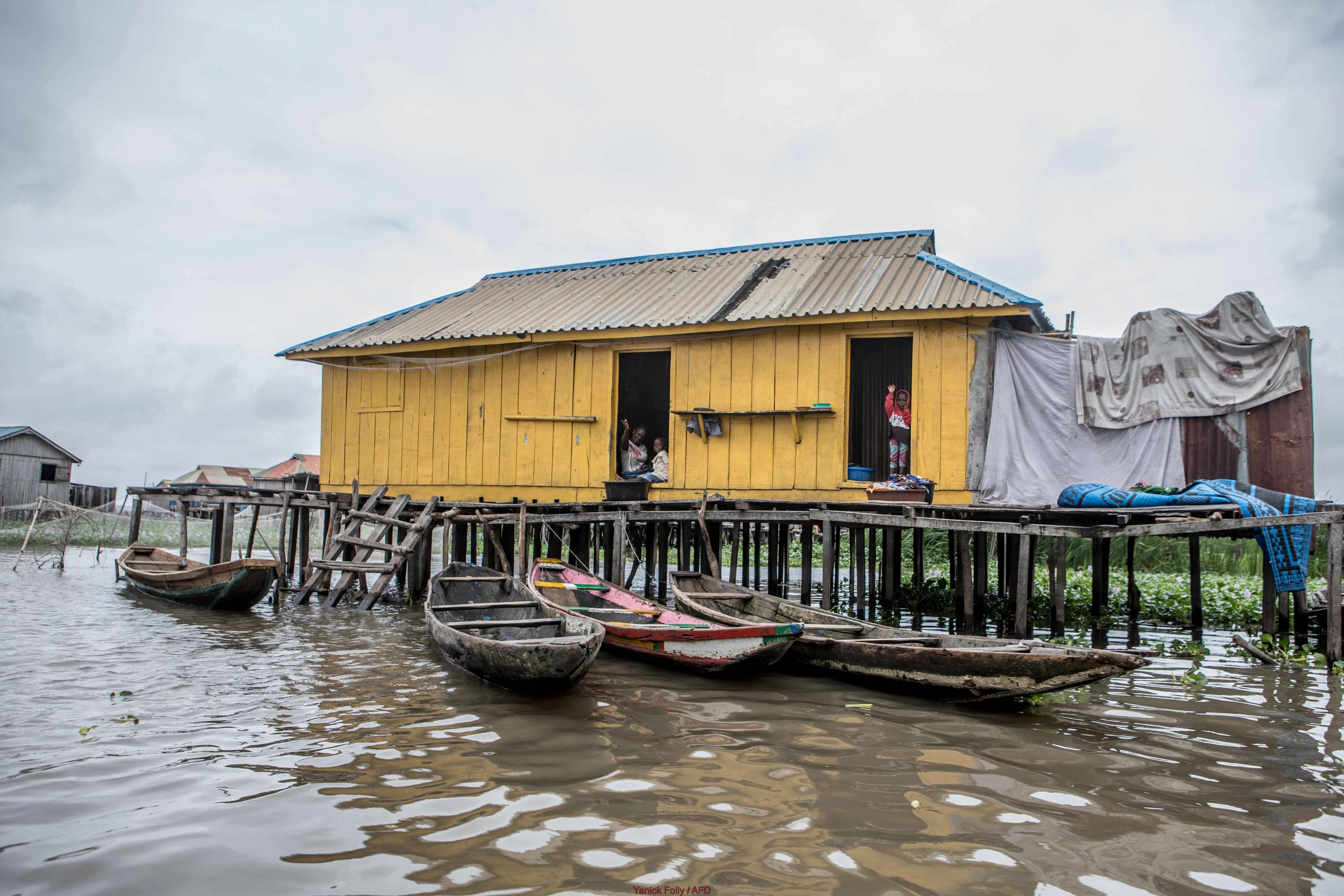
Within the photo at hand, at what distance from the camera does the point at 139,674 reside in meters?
7.25

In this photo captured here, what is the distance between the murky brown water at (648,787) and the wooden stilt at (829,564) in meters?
3.11

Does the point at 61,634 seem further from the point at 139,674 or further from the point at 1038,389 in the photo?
the point at 1038,389

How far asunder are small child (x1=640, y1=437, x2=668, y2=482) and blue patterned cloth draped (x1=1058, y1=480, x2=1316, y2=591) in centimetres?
609

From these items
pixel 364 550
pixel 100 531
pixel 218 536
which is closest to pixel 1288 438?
pixel 364 550

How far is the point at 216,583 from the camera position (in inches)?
456

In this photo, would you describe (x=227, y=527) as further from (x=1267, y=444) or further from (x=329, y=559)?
(x=1267, y=444)

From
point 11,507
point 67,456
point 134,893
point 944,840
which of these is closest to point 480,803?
point 134,893

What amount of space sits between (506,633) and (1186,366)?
8.06 m

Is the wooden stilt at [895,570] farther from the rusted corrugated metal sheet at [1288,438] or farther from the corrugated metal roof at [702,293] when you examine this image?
the rusted corrugated metal sheet at [1288,438]

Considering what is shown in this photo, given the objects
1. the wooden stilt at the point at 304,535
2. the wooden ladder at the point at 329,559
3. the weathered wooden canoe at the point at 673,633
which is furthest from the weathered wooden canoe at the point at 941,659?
the wooden stilt at the point at 304,535

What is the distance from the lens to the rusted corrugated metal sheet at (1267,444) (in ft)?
28.6

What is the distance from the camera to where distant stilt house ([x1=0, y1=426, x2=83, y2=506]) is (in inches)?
1176

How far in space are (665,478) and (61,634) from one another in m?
7.79

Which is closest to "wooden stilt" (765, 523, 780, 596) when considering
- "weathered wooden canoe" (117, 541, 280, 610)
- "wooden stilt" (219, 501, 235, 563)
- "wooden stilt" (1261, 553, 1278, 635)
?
"wooden stilt" (1261, 553, 1278, 635)
